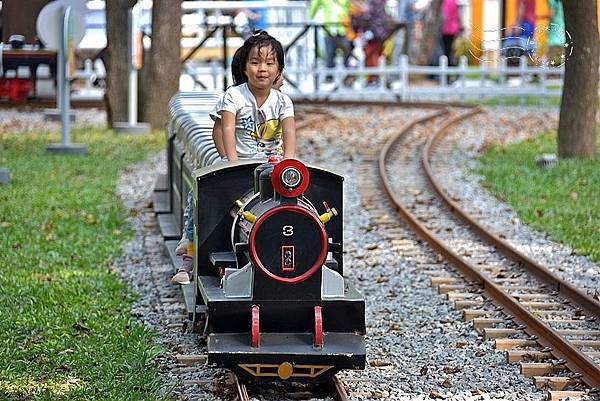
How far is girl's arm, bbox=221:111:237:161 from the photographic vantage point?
7898mm

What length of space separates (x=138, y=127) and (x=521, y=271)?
11556 millimetres

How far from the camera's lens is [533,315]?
341 inches

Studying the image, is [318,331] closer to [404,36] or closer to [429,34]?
[404,36]

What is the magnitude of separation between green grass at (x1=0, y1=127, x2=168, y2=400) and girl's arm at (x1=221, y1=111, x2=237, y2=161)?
49.7 inches

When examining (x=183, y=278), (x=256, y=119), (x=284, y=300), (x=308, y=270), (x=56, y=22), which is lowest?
(x=183, y=278)

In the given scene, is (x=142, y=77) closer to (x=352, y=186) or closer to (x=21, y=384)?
(x=352, y=186)

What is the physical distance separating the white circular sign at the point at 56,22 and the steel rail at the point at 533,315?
662cm

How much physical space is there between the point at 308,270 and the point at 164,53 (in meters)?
15.0

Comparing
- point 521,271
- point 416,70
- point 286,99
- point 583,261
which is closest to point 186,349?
point 286,99

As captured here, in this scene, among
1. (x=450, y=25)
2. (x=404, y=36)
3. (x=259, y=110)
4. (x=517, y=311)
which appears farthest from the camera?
(x=404, y=36)

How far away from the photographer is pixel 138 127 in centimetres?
2133

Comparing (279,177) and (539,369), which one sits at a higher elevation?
(279,177)

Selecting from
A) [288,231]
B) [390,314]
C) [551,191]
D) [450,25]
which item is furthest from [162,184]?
[450,25]

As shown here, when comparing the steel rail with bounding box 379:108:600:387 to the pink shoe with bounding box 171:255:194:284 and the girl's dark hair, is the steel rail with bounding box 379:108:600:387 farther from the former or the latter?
the girl's dark hair
